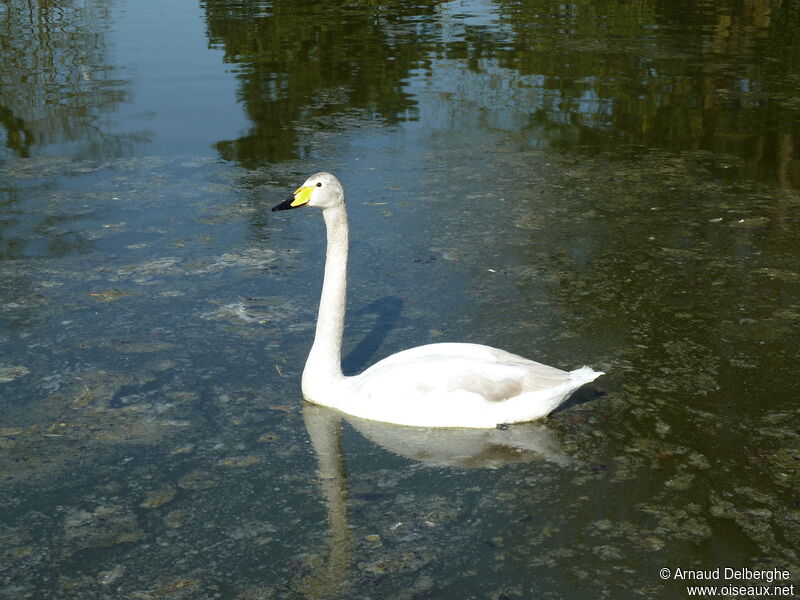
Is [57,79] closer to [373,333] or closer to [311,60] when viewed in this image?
[311,60]

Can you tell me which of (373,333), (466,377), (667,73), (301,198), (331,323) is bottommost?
(373,333)

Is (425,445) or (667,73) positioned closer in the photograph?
(425,445)

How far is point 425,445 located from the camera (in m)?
4.52

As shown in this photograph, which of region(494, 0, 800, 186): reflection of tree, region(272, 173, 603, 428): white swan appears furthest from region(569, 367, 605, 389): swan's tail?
region(494, 0, 800, 186): reflection of tree

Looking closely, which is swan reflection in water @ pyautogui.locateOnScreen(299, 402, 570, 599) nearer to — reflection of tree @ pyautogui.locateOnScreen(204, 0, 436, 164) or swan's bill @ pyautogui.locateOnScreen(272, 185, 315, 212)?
swan's bill @ pyautogui.locateOnScreen(272, 185, 315, 212)

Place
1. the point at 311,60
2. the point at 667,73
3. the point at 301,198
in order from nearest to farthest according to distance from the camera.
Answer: the point at 301,198, the point at 667,73, the point at 311,60

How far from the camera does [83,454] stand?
14.6ft

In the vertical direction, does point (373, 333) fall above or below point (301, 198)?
below

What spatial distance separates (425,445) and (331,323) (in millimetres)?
786

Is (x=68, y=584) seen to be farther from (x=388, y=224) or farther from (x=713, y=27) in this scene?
(x=713, y=27)

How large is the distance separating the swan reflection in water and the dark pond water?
2cm

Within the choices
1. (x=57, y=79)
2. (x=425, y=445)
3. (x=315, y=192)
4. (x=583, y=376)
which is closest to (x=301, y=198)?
(x=315, y=192)

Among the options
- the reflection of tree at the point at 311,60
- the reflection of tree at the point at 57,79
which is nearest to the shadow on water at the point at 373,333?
the reflection of tree at the point at 311,60

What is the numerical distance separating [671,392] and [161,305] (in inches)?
113
